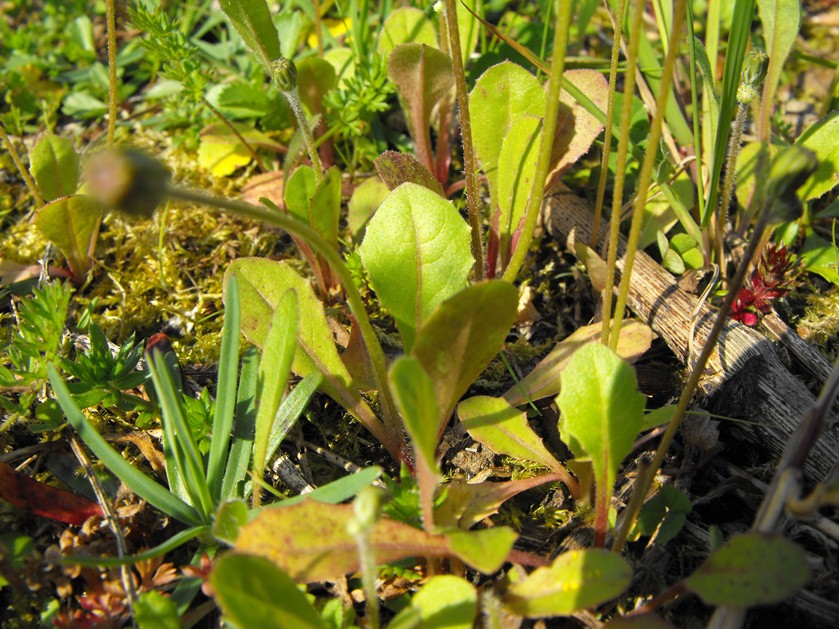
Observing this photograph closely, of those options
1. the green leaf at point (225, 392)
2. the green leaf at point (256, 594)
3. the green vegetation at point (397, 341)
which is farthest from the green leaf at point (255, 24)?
the green leaf at point (256, 594)

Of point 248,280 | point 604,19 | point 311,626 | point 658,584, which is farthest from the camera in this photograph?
→ point 604,19

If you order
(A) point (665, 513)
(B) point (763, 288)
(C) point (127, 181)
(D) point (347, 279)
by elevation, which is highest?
(C) point (127, 181)

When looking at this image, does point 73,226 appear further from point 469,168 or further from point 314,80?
point 469,168

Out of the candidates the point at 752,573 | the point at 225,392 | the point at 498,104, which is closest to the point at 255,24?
the point at 498,104

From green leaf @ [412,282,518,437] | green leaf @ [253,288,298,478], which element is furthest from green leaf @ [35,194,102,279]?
green leaf @ [412,282,518,437]

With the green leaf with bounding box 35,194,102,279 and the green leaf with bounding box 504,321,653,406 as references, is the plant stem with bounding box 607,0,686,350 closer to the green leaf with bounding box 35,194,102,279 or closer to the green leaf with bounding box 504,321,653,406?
the green leaf with bounding box 504,321,653,406

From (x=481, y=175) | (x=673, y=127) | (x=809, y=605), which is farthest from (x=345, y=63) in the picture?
(x=809, y=605)

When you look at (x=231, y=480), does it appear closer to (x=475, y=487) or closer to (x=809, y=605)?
(x=475, y=487)
